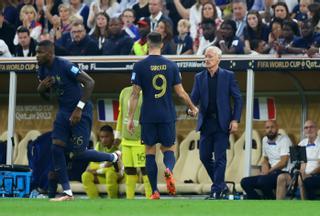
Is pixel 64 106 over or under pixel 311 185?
over

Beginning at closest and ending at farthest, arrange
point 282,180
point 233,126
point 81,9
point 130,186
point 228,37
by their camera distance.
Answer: point 233,126 → point 282,180 → point 130,186 → point 228,37 → point 81,9

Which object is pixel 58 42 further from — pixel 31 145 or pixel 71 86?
pixel 71 86

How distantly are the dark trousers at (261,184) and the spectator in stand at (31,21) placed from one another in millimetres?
5830

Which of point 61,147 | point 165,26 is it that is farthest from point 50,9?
point 61,147

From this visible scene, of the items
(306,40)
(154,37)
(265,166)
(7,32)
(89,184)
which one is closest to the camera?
(154,37)

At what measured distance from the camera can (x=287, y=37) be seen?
18984mm

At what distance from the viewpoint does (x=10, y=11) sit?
937 inches

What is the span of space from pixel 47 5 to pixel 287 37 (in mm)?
6245

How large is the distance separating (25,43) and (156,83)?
644 cm

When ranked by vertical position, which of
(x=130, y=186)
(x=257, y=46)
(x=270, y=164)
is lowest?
(x=130, y=186)

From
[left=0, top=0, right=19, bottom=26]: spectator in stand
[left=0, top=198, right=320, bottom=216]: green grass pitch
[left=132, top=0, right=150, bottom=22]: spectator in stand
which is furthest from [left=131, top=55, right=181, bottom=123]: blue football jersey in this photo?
[left=0, top=0, right=19, bottom=26]: spectator in stand

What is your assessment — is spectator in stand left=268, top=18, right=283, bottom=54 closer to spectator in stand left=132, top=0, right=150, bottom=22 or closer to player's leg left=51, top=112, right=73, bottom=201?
spectator in stand left=132, top=0, right=150, bottom=22

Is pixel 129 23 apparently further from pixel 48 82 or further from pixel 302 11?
pixel 48 82

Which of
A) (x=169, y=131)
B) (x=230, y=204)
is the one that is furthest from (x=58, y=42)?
(x=230, y=204)
